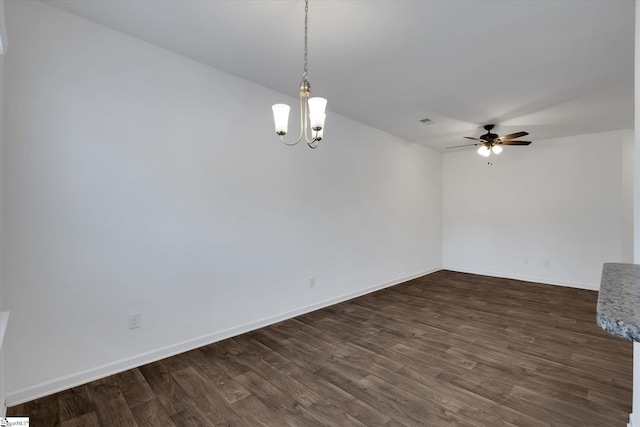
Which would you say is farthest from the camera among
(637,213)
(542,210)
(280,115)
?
(542,210)

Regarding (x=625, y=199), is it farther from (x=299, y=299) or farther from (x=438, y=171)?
(x=299, y=299)

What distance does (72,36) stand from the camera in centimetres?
216

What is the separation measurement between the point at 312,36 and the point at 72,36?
178 centimetres

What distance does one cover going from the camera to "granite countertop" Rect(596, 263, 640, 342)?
61 centimetres

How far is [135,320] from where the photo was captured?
2449 mm

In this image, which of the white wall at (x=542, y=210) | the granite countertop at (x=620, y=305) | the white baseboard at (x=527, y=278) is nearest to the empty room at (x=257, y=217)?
the granite countertop at (x=620, y=305)

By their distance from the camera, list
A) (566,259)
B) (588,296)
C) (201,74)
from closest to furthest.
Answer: (201,74) → (588,296) → (566,259)

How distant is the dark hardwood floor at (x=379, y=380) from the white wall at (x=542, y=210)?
2148mm

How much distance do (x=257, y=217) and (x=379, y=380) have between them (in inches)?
77.8

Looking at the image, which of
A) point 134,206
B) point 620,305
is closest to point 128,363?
point 134,206

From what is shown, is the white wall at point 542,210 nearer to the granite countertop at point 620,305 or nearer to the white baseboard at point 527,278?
the white baseboard at point 527,278

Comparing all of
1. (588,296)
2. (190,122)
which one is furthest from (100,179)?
(588,296)

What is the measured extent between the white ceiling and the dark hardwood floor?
8.73ft

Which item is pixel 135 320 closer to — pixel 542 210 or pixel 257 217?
pixel 257 217
